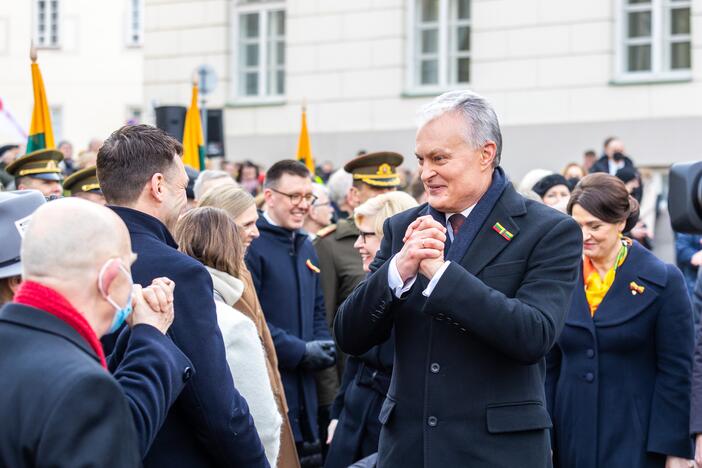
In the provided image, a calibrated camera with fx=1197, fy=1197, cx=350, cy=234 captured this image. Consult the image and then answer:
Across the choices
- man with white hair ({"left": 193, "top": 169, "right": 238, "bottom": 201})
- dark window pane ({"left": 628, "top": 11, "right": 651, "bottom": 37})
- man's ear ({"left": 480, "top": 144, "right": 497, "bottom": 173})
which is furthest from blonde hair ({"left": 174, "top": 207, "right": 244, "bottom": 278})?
dark window pane ({"left": 628, "top": 11, "right": 651, "bottom": 37})

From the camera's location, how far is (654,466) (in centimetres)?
545

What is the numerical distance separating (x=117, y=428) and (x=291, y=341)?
13.4 feet

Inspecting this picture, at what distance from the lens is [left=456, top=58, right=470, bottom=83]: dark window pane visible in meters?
20.2

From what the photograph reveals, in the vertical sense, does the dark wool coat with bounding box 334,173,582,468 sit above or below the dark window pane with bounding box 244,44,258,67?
below

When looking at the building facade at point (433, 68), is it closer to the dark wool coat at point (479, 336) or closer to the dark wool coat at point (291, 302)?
the dark wool coat at point (291, 302)

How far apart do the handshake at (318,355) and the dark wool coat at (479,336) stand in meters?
2.84

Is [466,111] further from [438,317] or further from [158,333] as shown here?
[158,333]

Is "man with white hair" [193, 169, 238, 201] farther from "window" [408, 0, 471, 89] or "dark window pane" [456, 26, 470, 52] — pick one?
"dark window pane" [456, 26, 470, 52]

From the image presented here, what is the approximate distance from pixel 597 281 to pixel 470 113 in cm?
190

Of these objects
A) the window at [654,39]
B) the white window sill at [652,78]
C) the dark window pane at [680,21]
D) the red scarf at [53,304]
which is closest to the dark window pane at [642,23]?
the window at [654,39]

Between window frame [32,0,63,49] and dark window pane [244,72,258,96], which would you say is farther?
window frame [32,0,63,49]

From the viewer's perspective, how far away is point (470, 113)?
4211mm

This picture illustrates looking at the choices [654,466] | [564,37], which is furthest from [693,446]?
[564,37]

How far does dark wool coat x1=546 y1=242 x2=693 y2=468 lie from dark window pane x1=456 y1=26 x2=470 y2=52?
49.2 feet
